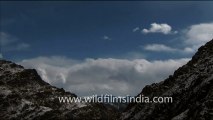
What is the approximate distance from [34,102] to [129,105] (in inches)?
1793

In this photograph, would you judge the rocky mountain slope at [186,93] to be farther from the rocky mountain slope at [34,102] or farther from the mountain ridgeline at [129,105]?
the rocky mountain slope at [34,102]

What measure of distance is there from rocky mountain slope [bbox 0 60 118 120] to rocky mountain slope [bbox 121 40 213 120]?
32246 mm

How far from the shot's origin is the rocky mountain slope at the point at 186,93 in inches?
2173

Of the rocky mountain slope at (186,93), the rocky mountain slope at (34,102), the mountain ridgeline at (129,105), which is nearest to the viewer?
the rocky mountain slope at (186,93)

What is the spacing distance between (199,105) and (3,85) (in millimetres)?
102337

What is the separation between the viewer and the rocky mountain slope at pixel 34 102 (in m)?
114

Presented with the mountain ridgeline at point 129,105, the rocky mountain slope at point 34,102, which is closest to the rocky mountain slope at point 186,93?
the mountain ridgeline at point 129,105

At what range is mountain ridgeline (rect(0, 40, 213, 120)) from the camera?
60625 mm

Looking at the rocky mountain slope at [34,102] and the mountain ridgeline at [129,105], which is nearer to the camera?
the mountain ridgeline at [129,105]

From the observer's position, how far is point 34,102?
124000 millimetres

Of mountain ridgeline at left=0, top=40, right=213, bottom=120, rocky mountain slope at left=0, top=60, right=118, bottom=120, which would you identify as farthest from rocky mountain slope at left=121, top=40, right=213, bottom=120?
rocky mountain slope at left=0, top=60, right=118, bottom=120

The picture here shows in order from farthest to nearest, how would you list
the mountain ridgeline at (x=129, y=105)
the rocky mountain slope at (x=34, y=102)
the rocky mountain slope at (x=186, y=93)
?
the rocky mountain slope at (x=34, y=102)
the mountain ridgeline at (x=129, y=105)
the rocky mountain slope at (x=186, y=93)

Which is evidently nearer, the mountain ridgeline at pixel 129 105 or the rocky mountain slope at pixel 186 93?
the rocky mountain slope at pixel 186 93

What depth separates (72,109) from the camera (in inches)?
4621
